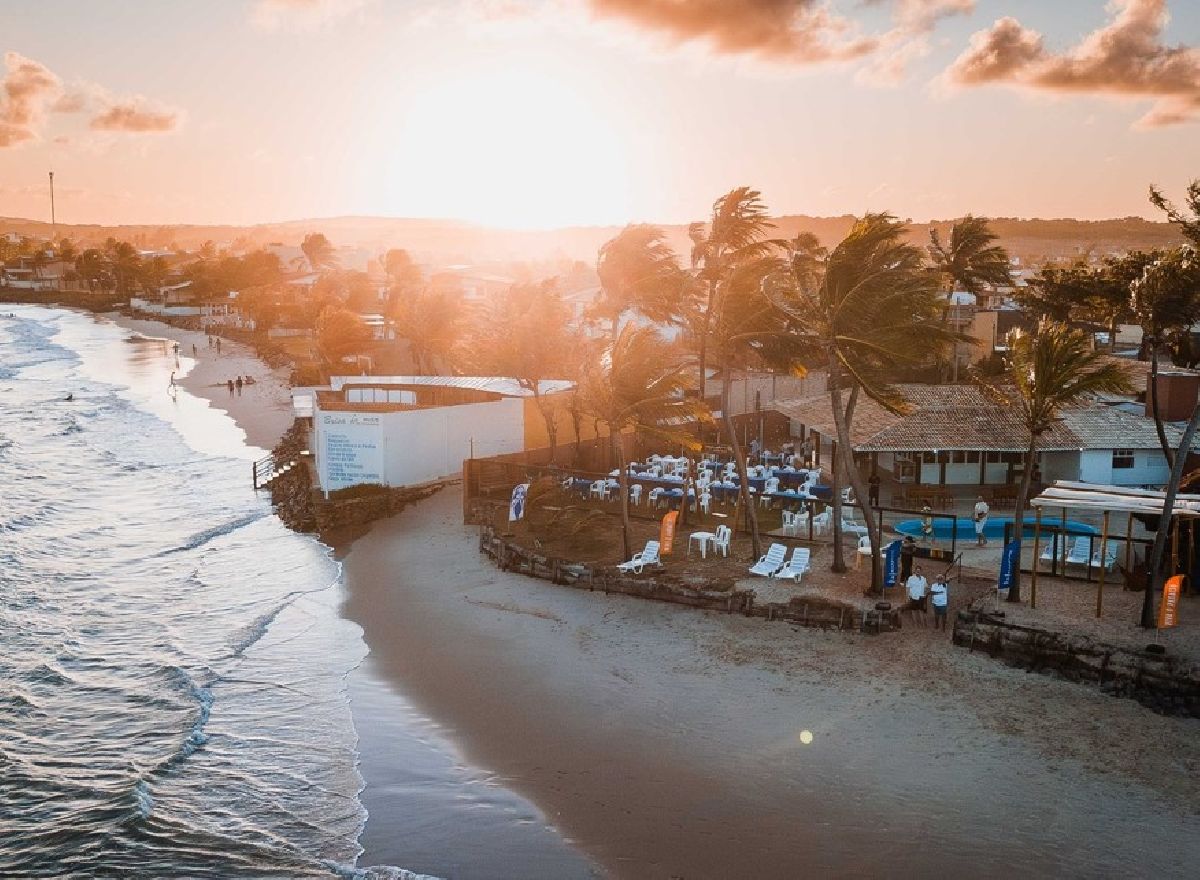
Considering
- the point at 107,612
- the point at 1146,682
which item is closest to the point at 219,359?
the point at 107,612

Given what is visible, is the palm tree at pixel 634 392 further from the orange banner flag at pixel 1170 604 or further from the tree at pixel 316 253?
the tree at pixel 316 253

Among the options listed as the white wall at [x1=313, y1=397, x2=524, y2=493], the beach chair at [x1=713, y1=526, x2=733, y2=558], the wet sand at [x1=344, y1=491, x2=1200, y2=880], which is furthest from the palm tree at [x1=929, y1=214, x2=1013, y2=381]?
the wet sand at [x1=344, y1=491, x2=1200, y2=880]

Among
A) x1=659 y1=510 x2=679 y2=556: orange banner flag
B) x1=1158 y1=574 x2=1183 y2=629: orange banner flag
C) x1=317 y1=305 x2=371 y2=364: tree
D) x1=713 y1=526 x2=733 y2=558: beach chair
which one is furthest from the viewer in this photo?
x1=317 y1=305 x2=371 y2=364: tree

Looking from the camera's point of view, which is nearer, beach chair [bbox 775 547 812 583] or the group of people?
the group of people

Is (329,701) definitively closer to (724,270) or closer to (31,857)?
(31,857)

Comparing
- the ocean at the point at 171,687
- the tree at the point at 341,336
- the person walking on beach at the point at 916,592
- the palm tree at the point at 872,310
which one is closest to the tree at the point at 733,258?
the palm tree at the point at 872,310

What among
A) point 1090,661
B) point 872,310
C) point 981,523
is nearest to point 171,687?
point 872,310

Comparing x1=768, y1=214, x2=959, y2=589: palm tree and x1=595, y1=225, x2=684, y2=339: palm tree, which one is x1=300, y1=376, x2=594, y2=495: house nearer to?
x1=595, y1=225, x2=684, y2=339: palm tree
